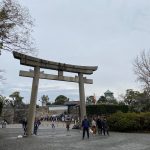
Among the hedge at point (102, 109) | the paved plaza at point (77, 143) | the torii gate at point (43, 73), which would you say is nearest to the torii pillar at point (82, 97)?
the torii gate at point (43, 73)

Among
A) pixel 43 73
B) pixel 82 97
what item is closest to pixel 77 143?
pixel 43 73

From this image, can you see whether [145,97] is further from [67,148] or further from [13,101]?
[13,101]

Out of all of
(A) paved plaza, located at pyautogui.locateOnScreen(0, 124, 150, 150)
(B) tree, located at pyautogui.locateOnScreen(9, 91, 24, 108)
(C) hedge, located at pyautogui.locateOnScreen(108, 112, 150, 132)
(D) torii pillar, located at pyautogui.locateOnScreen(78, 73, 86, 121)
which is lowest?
(A) paved plaza, located at pyautogui.locateOnScreen(0, 124, 150, 150)

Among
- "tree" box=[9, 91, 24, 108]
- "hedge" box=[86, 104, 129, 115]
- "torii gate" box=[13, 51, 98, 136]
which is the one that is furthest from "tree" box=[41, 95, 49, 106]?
"torii gate" box=[13, 51, 98, 136]

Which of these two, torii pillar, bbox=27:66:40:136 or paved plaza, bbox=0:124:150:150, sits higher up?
torii pillar, bbox=27:66:40:136

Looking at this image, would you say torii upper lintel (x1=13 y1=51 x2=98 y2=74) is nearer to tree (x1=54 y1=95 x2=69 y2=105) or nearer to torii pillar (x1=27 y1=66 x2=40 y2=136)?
torii pillar (x1=27 y1=66 x2=40 y2=136)

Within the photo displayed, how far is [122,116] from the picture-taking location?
3269 centimetres

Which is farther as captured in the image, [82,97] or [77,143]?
[82,97]

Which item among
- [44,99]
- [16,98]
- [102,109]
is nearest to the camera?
[102,109]

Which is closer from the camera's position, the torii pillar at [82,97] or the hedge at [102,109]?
the torii pillar at [82,97]

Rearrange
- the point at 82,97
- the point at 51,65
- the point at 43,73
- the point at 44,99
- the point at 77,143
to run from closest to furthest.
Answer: the point at 77,143 → the point at 43,73 → the point at 51,65 → the point at 82,97 → the point at 44,99

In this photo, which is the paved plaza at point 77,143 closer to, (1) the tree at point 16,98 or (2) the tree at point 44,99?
(1) the tree at point 16,98

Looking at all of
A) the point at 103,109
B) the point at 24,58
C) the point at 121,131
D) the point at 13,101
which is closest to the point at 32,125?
the point at 24,58

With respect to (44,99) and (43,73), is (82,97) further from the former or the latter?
(44,99)
